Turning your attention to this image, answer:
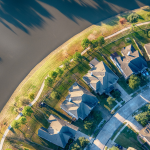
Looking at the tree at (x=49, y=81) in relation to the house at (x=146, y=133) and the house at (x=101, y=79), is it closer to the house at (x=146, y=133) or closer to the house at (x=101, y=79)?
the house at (x=101, y=79)

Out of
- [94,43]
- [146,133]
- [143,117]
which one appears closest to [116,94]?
[143,117]

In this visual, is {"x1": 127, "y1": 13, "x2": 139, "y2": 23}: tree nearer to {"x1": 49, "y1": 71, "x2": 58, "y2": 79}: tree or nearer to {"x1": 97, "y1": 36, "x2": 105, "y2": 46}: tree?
{"x1": 97, "y1": 36, "x2": 105, "y2": 46}: tree

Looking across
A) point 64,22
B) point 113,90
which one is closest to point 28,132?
point 113,90

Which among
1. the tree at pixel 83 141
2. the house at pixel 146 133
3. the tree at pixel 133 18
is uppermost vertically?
the tree at pixel 133 18

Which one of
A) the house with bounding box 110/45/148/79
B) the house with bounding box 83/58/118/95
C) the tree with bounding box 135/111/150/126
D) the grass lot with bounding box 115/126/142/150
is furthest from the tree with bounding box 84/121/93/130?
the house with bounding box 110/45/148/79

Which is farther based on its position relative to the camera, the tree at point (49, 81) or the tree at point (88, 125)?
the tree at point (49, 81)

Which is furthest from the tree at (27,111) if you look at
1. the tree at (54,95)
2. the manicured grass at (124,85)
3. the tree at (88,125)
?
the manicured grass at (124,85)

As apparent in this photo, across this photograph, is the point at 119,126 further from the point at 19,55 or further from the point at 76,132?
the point at 19,55
